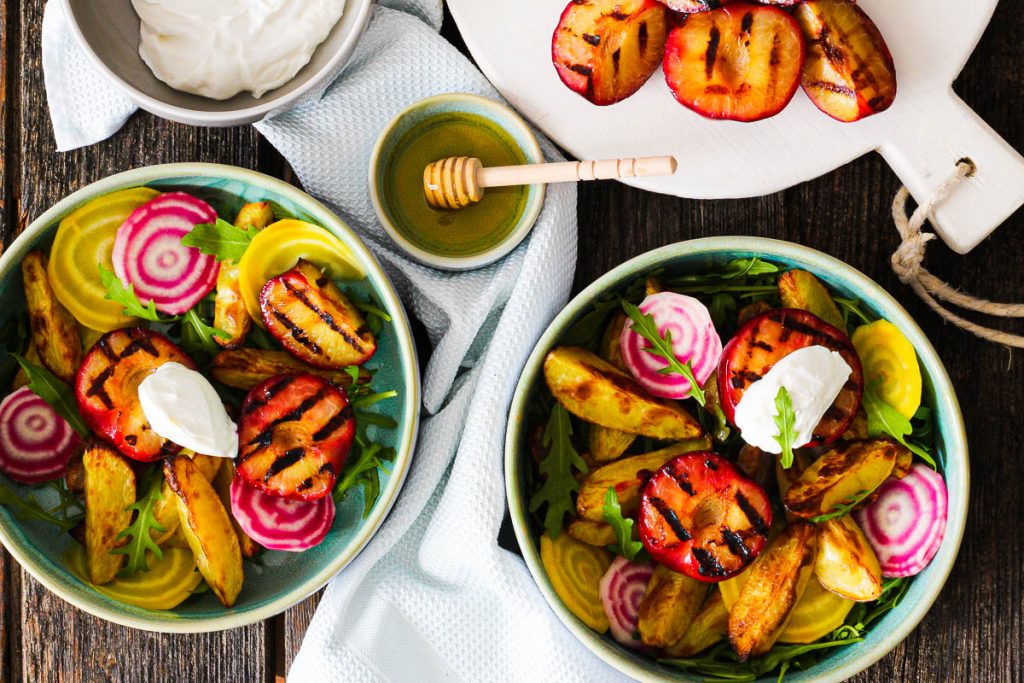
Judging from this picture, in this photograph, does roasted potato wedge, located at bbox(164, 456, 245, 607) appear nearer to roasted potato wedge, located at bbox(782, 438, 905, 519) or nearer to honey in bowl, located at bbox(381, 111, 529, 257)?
honey in bowl, located at bbox(381, 111, 529, 257)

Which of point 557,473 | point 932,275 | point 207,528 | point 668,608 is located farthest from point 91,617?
point 932,275

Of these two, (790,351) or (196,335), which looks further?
(196,335)

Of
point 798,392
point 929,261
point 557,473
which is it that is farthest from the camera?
point 929,261

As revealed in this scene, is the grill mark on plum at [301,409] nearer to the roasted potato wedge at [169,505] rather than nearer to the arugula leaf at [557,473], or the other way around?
the roasted potato wedge at [169,505]

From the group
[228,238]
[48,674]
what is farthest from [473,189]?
[48,674]

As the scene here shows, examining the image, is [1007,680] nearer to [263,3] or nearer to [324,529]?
[324,529]

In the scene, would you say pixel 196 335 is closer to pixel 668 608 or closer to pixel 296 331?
pixel 296 331
